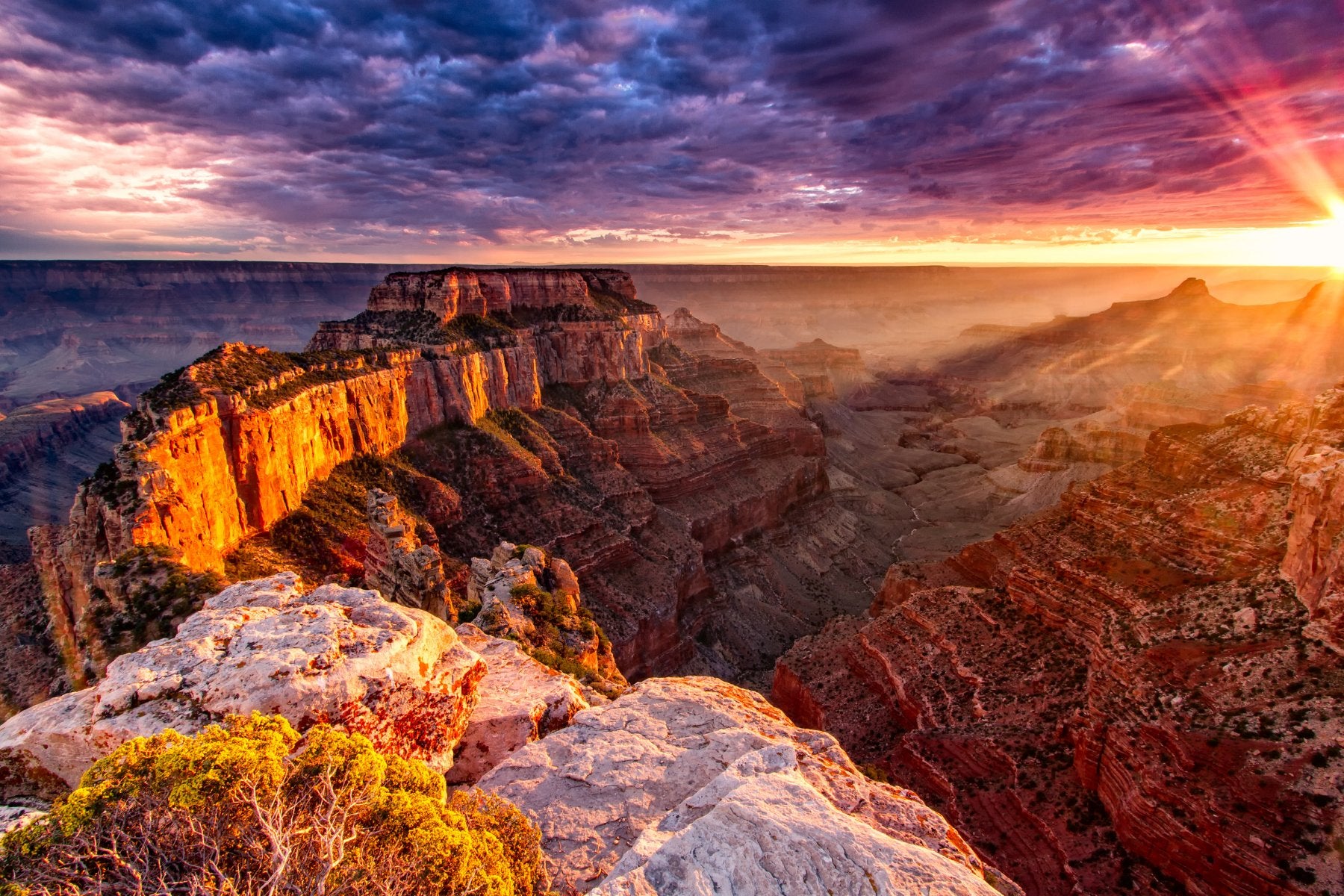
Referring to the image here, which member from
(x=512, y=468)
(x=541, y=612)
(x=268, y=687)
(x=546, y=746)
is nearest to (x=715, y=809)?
(x=546, y=746)

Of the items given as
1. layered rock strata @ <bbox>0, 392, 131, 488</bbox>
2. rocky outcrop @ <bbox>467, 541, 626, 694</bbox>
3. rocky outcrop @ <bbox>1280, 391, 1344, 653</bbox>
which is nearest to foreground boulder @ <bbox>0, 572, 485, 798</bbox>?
rocky outcrop @ <bbox>467, 541, 626, 694</bbox>

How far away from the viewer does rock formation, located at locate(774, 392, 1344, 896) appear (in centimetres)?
2142

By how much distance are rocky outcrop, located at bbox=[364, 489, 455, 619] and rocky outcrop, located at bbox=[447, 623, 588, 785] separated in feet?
22.2

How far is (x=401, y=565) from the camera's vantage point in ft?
102

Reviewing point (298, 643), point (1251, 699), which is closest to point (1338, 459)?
point (1251, 699)

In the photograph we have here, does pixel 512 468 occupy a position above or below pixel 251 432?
below

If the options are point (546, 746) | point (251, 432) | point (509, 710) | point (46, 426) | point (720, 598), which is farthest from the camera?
point (46, 426)

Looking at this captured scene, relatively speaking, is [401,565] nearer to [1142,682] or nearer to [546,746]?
[546,746]

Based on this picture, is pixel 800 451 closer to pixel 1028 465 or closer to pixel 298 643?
pixel 1028 465

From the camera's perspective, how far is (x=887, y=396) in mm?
164125

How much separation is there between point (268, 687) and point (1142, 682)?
31031 mm

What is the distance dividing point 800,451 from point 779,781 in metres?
71.9

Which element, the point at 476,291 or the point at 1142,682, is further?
the point at 476,291

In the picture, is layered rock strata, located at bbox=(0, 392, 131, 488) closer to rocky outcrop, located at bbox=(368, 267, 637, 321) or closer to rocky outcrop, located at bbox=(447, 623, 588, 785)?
rocky outcrop, located at bbox=(368, 267, 637, 321)
